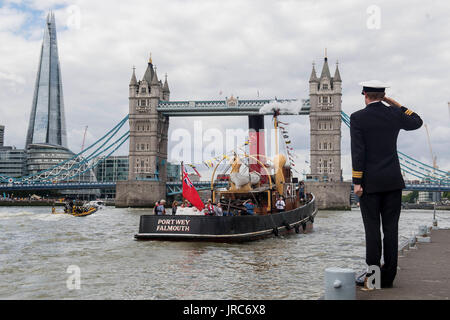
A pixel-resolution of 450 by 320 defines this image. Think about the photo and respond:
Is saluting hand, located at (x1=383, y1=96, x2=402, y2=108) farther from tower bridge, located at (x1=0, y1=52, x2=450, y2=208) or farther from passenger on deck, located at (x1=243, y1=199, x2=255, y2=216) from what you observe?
tower bridge, located at (x1=0, y1=52, x2=450, y2=208)

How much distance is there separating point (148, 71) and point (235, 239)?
7529 centimetres

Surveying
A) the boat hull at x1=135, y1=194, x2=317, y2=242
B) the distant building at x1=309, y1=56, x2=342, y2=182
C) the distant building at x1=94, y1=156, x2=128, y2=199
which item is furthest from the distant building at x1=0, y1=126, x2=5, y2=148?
the boat hull at x1=135, y1=194, x2=317, y2=242

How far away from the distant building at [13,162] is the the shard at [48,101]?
14.6 ft

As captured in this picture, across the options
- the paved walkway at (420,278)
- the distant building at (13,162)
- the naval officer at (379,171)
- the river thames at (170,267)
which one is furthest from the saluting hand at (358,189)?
the distant building at (13,162)

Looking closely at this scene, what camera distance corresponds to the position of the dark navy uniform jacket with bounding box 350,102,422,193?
6.50 m

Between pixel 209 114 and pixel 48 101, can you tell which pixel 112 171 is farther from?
pixel 209 114

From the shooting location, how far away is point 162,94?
304 ft

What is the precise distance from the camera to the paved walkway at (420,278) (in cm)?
618

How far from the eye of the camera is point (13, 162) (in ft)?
485

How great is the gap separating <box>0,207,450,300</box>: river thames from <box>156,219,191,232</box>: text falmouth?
1.84 ft

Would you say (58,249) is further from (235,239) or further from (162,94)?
(162,94)

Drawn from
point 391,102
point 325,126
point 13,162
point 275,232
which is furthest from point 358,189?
point 13,162

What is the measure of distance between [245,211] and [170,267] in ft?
28.3

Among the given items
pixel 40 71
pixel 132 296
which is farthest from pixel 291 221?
pixel 40 71
